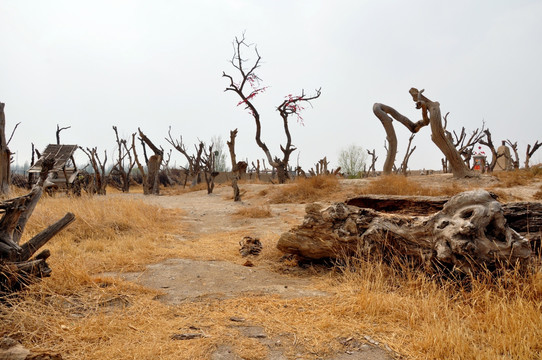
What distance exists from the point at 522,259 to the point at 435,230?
25.6 inches

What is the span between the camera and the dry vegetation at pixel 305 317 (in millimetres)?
1996

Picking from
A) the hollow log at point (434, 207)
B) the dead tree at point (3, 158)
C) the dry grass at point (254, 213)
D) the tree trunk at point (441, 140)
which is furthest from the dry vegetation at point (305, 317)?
the tree trunk at point (441, 140)

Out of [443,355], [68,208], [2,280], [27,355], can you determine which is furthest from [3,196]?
[443,355]

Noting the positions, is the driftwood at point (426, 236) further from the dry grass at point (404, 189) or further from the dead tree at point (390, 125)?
the dead tree at point (390, 125)

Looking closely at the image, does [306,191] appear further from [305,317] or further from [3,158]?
[305,317]

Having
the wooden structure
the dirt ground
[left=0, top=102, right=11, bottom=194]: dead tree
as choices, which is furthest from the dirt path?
the wooden structure

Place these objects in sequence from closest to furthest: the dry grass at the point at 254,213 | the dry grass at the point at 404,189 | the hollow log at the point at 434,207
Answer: the hollow log at the point at 434,207
the dry grass at the point at 254,213
the dry grass at the point at 404,189

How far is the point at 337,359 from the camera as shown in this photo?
1976 millimetres

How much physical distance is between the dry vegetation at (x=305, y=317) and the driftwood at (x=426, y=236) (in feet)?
0.61

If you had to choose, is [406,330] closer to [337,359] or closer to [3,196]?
[337,359]

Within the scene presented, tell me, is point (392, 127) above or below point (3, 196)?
above

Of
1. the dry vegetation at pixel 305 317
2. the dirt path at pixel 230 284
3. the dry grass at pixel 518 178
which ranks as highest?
the dry grass at pixel 518 178

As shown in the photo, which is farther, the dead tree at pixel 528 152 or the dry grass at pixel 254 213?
the dead tree at pixel 528 152

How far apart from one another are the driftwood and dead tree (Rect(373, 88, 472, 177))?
8.51 meters
